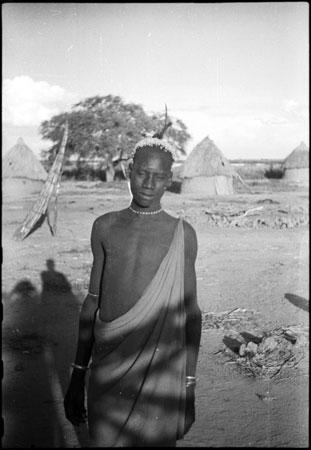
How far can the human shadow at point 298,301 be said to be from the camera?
18.2ft

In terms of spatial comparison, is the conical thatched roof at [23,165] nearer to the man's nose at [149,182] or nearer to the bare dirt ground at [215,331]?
the bare dirt ground at [215,331]

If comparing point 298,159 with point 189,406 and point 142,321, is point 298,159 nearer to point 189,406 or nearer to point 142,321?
point 189,406

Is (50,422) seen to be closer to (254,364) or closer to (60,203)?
(254,364)

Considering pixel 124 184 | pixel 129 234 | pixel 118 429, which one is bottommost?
pixel 118 429

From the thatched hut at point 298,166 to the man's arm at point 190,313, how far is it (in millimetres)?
19178

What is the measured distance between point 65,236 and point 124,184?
4.19 m

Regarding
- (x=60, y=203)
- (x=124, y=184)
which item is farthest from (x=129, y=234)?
(x=124, y=184)

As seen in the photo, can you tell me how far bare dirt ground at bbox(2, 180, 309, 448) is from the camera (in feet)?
10.6

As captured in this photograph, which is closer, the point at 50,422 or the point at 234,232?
the point at 50,422

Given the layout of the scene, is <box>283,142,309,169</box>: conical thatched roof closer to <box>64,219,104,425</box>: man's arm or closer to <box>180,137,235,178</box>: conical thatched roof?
<box>180,137,235,178</box>: conical thatched roof

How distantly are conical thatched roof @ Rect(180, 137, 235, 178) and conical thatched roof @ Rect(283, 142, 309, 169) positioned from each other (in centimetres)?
524

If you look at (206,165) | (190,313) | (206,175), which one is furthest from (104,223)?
(206,165)

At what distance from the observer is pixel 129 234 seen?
1.98m

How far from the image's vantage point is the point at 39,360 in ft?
13.6
